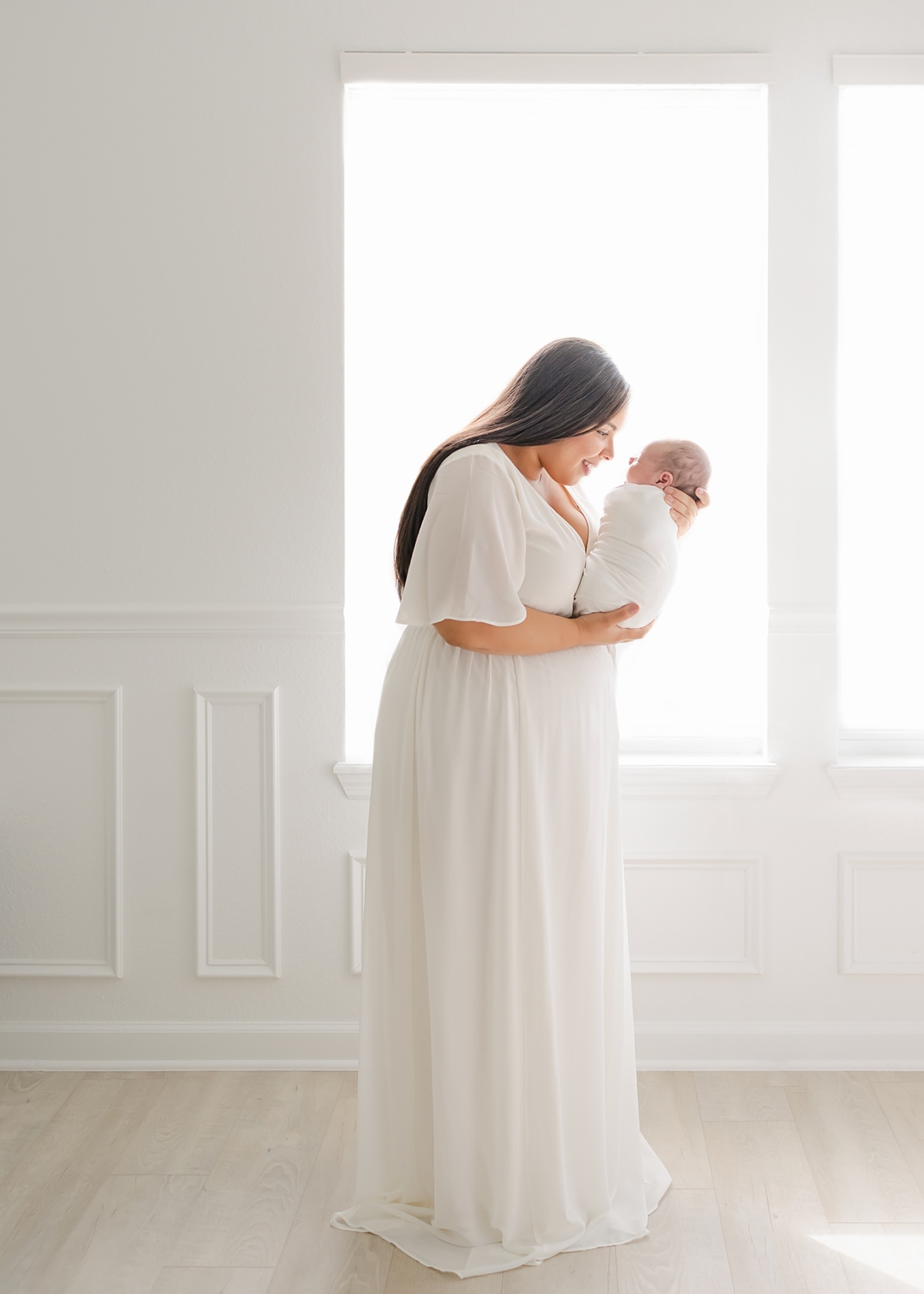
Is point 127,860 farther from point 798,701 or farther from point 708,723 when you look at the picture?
point 798,701

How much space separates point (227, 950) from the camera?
271 centimetres

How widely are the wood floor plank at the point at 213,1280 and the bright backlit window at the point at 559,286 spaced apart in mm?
1201

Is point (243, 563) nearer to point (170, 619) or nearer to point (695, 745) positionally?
point (170, 619)

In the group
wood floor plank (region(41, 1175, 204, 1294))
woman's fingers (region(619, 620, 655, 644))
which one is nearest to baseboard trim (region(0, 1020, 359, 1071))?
wood floor plank (region(41, 1175, 204, 1294))

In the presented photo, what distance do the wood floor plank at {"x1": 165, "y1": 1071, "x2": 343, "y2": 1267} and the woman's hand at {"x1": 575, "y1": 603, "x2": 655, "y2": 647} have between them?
125 cm

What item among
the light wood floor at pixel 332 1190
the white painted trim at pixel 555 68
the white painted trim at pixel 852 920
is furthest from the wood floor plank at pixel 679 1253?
the white painted trim at pixel 555 68

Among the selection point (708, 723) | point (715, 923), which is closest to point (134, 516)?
point (708, 723)

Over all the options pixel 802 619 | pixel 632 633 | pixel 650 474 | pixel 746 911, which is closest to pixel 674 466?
pixel 650 474

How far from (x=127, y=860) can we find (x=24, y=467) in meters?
1.03

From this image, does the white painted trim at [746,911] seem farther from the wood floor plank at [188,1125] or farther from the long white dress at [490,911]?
the wood floor plank at [188,1125]

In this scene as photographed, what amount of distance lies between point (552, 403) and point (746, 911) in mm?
1482

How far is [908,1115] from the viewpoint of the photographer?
2.41 m

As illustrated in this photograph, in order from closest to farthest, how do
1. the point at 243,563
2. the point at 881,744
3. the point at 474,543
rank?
the point at 474,543, the point at 243,563, the point at 881,744

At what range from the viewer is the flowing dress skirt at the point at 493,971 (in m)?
1.84
